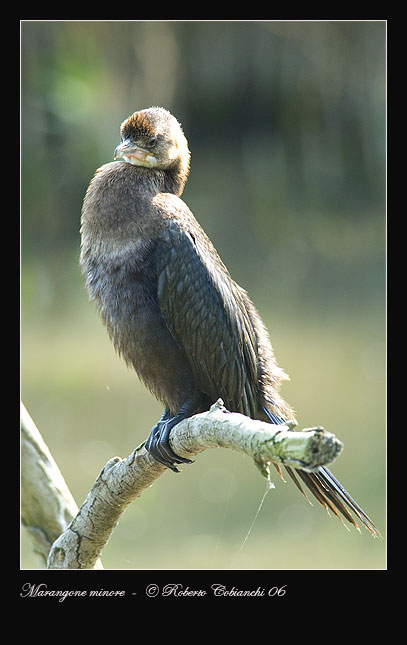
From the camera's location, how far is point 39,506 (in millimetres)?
3389

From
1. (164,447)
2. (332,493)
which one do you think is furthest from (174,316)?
(332,493)

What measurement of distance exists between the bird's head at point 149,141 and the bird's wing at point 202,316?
38cm

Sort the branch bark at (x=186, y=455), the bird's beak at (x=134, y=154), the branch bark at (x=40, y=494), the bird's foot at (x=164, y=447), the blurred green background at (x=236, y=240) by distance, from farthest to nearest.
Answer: the blurred green background at (x=236, y=240) < the branch bark at (x=40, y=494) < the bird's beak at (x=134, y=154) < the bird's foot at (x=164, y=447) < the branch bark at (x=186, y=455)

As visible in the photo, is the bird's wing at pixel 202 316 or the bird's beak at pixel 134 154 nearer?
the bird's wing at pixel 202 316

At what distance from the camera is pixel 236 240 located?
877 cm

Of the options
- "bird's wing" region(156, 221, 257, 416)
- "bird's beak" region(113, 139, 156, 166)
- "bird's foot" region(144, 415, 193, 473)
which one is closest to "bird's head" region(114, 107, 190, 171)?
"bird's beak" region(113, 139, 156, 166)

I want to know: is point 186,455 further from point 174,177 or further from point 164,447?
point 174,177

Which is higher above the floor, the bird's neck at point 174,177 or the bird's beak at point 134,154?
the bird's beak at point 134,154

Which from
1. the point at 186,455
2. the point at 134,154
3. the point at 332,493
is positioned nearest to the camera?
the point at 186,455

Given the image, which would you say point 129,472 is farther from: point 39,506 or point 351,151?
point 351,151

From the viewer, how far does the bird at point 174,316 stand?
293 cm

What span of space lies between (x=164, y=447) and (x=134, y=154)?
110cm

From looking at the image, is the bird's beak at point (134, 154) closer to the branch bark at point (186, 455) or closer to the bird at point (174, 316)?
the bird at point (174, 316)

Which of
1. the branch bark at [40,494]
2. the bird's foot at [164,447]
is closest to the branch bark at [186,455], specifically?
the bird's foot at [164,447]
